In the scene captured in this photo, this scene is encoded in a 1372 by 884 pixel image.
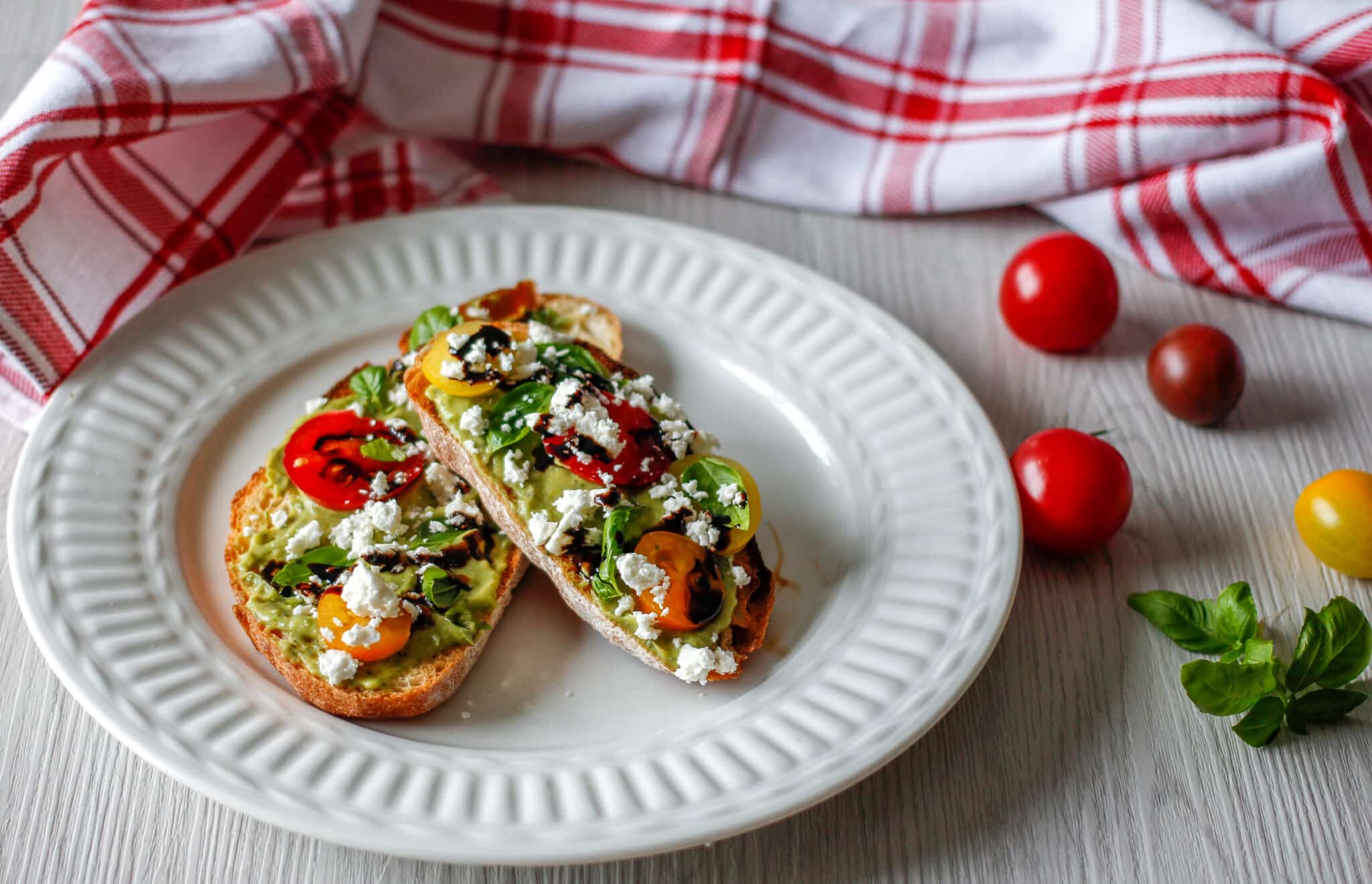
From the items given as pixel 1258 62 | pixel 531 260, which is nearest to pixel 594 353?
pixel 531 260

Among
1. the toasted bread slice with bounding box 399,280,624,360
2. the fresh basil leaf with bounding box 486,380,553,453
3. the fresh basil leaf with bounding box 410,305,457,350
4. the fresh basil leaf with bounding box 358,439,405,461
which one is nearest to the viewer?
the fresh basil leaf with bounding box 486,380,553,453

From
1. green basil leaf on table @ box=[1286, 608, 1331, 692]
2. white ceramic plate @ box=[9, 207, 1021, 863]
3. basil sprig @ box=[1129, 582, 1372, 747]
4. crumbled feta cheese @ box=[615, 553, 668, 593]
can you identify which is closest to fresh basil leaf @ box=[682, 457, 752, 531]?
crumbled feta cheese @ box=[615, 553, 668, 593]

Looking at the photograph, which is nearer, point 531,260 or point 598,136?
point 531,260

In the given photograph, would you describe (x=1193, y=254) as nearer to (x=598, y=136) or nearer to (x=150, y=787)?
(x=598, y=136)

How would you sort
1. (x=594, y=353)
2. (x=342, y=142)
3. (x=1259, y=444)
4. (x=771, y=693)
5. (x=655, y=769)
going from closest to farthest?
(x=655, y=769) < (x=771, y=693) < (x=594, y=353) < (x=1259, y=444) < (x=342, y=142)

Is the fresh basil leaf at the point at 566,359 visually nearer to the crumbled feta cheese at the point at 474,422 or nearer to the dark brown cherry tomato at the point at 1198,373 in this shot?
the crumbled feta cheese at the point at 474,422

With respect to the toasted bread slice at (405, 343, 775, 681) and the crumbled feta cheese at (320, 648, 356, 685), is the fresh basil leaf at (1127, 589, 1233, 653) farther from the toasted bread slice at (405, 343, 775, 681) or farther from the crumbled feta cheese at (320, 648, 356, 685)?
the crumbled feta cheese at (320, 648, 356, 685)

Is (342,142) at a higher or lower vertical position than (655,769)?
higher
